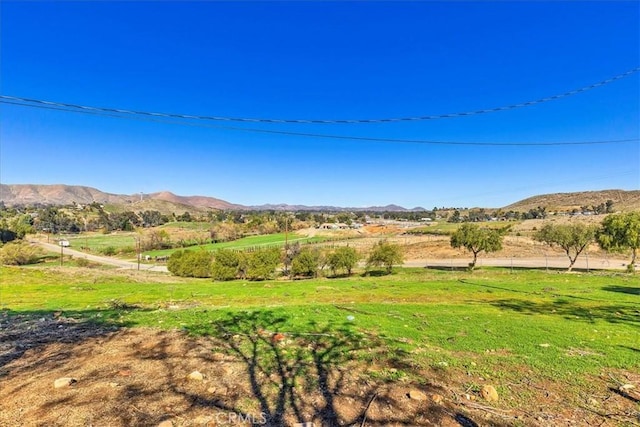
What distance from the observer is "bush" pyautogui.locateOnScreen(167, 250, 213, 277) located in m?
43.5

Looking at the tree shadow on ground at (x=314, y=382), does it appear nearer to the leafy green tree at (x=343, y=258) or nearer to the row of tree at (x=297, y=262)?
the row of tree at (x=297, y=262)

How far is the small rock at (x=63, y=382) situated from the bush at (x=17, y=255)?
243 feet

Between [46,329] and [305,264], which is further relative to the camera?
[305,264]

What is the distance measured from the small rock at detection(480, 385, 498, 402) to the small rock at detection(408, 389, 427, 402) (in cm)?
90

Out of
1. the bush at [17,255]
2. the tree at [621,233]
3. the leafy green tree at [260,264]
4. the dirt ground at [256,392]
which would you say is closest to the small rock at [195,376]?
the dirt ground at [256,392]

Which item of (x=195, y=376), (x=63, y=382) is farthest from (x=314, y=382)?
(x=63, y=382)

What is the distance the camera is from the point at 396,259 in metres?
38.2

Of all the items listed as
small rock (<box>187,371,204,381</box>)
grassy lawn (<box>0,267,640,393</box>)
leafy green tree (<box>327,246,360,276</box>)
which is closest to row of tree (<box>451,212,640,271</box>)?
leafy green tree (<box>327,246,360,276</box>)

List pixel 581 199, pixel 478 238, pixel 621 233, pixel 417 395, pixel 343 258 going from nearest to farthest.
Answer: pixel 417 395 < pixel 621 233 < pixel 478 238 < pixel 343 258 < pixel 581 199

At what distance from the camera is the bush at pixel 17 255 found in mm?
58688

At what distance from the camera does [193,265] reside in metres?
43.7

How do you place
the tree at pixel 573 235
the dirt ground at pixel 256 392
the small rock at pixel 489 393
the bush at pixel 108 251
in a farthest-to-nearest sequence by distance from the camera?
the bush at pixel 108 251
the tree at pixel 573 235
the small rock at pixel 489 393
the dirt ground at pixel 256 392

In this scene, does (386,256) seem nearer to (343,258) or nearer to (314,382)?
(343,258)

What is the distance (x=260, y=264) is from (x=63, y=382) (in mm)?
35424
